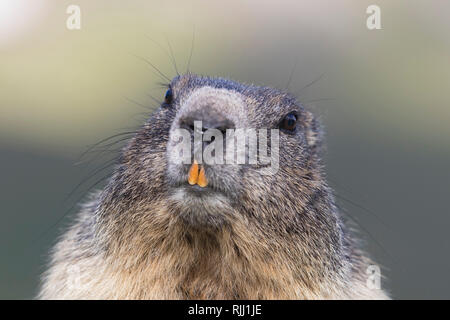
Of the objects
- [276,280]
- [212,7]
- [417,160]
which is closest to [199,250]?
[276,280]

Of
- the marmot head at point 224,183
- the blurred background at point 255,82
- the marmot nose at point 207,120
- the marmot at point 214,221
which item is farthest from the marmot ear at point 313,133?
the blurred background at point 255,82

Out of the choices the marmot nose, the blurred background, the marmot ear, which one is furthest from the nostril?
the blurred background

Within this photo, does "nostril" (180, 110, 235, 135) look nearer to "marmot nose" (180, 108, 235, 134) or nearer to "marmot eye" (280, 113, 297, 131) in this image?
"marmot nose" (180, 108, 235, 134)

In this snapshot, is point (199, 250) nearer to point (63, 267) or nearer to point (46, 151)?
point (63, 267)

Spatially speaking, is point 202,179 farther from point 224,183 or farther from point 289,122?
point 289,122

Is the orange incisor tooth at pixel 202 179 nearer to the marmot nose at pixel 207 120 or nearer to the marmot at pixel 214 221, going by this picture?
the marmot at pixel 214 221

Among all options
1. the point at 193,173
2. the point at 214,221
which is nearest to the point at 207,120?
the point at 193,173
